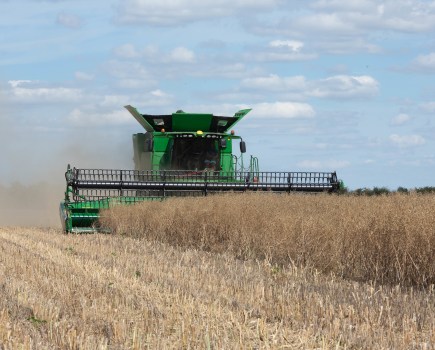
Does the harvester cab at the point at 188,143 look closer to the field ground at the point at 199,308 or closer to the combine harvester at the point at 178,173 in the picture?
the combine harvester at the point at 178,173

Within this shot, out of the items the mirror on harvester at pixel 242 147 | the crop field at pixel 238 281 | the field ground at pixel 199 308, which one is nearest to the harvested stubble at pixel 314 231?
the crop field at pixel 238 281

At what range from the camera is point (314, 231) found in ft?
32.6

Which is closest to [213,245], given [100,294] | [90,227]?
[90,227]

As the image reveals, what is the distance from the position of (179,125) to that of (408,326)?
12.9 meters

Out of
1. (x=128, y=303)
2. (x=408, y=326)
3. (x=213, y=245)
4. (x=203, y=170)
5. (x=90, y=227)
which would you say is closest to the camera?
(x=408, y=326)

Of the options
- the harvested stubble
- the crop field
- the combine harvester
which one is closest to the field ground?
the crop field

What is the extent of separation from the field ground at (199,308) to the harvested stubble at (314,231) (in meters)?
0.41

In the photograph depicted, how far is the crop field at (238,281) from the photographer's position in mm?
5543

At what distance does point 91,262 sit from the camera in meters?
9.91

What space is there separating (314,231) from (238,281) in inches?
77.3

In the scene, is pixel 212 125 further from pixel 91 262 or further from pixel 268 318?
pixel 268 318

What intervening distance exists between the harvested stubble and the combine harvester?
170cm

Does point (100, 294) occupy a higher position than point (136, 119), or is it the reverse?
point (136, 119)

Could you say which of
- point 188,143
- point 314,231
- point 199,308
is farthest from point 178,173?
point 199,308
